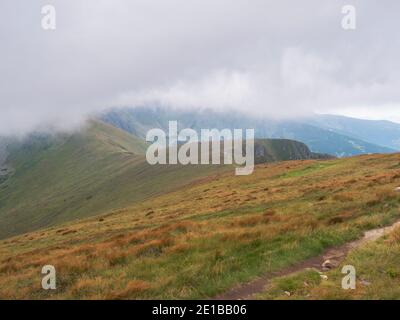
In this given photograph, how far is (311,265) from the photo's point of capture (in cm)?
1521

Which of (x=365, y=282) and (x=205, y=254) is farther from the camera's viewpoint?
(x=205, y=254)

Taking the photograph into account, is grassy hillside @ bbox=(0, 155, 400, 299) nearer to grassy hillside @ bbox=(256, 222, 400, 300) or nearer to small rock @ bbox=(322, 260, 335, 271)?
small rock @ bbox=(322, 260, 335, 271)

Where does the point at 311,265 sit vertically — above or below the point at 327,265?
below

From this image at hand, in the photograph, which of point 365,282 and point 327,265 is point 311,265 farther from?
point 365,282

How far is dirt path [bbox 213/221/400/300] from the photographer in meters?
13.1

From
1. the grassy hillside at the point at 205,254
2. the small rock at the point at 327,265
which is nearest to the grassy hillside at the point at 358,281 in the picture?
the small rock at the point at 327,265

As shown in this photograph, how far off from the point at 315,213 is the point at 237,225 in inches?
178

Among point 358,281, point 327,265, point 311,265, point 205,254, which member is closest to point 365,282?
point 358,281

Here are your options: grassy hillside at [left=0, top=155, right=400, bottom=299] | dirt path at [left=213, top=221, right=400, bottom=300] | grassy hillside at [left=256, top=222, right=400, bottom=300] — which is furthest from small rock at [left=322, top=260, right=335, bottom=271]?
grassy hillside at [left=0, top=155, right=400, bottom=299]

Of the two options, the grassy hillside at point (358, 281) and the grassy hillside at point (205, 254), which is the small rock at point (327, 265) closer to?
the grassy hillside at point (358, 281)

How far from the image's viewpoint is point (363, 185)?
100 ft

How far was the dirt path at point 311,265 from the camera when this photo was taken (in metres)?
13.1
